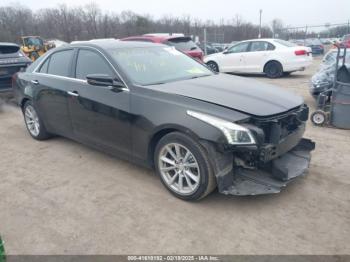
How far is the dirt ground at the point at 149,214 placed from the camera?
113 inches

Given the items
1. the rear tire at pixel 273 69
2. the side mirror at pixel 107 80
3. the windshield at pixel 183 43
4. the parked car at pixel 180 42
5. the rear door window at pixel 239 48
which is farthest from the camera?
the rear door window at pixel 239 48

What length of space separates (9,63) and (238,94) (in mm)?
6516

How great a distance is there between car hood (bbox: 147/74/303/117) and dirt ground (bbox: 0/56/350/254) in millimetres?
959

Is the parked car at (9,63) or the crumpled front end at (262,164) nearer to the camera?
the crumpled front end at (262,164)

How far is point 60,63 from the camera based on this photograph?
16.0 ft

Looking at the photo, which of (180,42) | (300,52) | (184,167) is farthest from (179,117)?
(300,52)

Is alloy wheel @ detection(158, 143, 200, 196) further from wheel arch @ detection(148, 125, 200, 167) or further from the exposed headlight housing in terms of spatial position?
the exposed headlight housing

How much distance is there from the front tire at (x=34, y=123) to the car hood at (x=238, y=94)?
258 centimetres

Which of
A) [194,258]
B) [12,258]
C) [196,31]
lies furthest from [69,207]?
[196,31]

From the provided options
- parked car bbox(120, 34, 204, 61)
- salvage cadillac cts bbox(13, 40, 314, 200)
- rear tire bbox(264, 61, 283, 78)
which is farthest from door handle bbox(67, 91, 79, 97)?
rear tire bbox(264, 61, 283, 78)

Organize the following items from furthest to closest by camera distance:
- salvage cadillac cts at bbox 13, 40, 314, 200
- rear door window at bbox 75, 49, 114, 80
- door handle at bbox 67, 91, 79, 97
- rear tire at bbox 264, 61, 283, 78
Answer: rear tire at bbox 264, 61, 283, 78 < door handle at bbox 67, 91, 79, 97 < rear door window at bbox 75, 49, 114, 80 < salvage cadillac cts at bbox 13, 40, 314, 200

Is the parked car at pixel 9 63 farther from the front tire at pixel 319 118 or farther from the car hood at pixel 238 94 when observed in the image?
the front tire at pixel 319 118

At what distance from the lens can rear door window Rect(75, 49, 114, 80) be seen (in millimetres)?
4112

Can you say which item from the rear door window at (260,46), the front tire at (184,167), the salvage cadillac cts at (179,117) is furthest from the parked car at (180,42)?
the front tire at (184,167)
